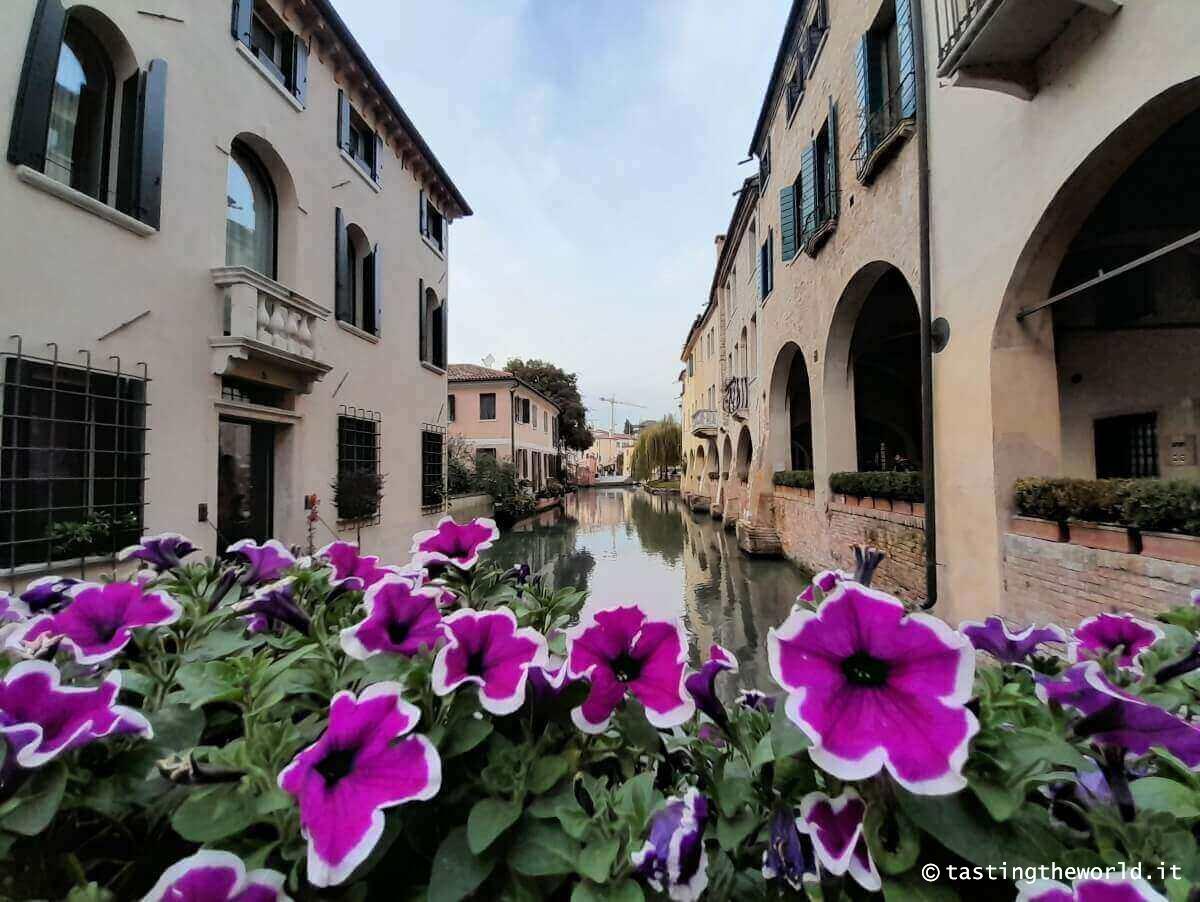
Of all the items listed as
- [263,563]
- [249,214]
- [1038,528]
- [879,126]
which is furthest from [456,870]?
[879,126]

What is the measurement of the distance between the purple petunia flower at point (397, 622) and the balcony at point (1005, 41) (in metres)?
5.34

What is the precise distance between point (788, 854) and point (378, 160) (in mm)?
10348

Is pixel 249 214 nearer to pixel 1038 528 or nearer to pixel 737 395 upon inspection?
pixel 1038 528

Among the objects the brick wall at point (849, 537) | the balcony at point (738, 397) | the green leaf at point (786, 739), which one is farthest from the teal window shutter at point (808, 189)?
the green leaf at point (786, 739)

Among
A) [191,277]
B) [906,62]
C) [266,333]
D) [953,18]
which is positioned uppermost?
[906,62]

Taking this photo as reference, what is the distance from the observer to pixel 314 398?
6824 millimetres

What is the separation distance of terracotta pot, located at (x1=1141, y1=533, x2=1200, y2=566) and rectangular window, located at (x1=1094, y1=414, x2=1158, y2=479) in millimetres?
4444

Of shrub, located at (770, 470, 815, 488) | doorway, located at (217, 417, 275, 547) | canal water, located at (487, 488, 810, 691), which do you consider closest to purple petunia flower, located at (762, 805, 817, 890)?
canal water, located at (487, 488, 810, 691)

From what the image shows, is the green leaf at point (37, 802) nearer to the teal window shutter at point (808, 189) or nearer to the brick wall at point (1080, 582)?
the brick wall at point (1080, 582)

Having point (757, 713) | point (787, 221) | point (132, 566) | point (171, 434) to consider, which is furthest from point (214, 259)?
point (787, 221)

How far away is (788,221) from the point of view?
10.2 meters

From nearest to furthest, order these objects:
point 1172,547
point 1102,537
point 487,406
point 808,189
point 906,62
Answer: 1. point 1172,547
2. point 1102,537
3. point 906,62
4. point 808,189
5. point 487,406

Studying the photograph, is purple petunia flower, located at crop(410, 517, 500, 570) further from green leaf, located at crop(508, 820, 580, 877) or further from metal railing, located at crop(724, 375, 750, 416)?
metal railing, located at crop(724, 375, 750, 416)

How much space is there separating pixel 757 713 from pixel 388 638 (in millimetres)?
652
